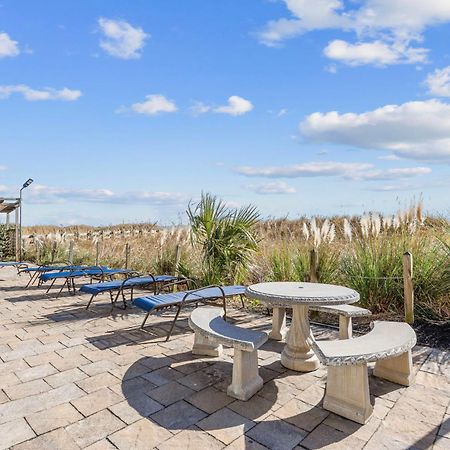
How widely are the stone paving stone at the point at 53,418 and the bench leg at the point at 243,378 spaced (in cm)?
105

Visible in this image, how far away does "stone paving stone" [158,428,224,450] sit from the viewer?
1.98 metres

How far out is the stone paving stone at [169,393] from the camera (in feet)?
8.25

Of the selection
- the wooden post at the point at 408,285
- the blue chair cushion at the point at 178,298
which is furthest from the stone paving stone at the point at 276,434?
the wooden post at the point at 408,285

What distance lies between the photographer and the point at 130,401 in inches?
98.0

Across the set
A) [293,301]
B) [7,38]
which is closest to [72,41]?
[7,38]

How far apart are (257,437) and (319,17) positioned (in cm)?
444

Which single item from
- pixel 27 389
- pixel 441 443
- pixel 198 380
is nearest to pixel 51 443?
pixel 27 389

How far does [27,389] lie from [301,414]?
2.06 m

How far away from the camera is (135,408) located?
2.40 metres

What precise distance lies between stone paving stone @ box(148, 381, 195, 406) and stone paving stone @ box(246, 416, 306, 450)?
650 mm

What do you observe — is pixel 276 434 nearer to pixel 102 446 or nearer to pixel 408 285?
pixel 102 446

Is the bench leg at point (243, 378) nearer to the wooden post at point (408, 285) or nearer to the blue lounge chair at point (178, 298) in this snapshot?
the blue lounge chair at point (178, 298)

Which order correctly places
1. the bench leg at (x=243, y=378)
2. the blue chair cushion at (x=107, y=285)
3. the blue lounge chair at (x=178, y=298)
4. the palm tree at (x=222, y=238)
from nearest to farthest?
1. the bench leg at (x=243, y=378)
2. the blue lounge chair at (x=178, y=298)
3. the blue chair cushion at (x=107, y=285)
4. the palm tree at (x=222, y=238)

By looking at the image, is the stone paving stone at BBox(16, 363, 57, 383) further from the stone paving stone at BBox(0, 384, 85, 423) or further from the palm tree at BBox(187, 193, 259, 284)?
the palm tree at BBox(187, 193, 259, 284)
